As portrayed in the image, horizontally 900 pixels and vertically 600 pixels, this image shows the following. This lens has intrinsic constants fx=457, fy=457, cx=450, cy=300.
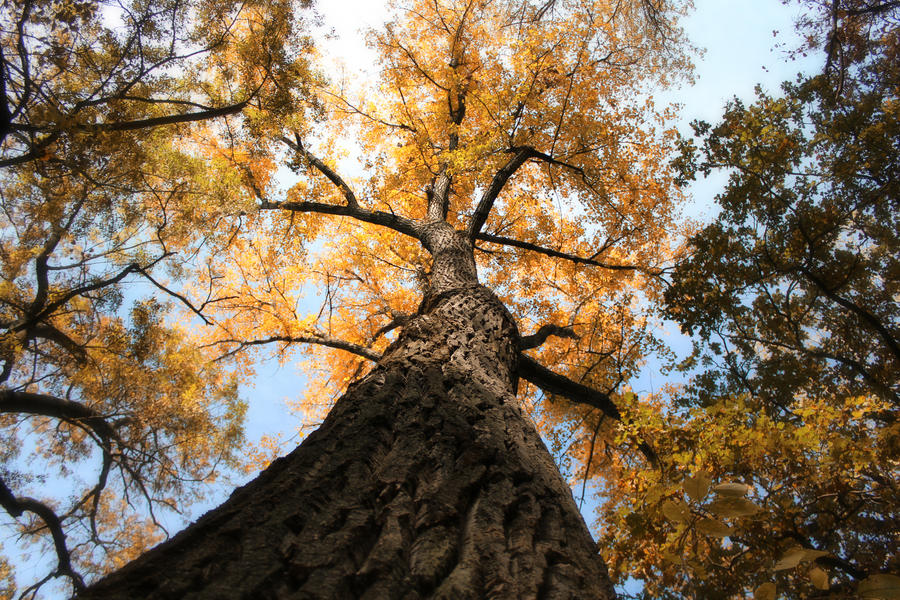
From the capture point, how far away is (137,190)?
6.32m

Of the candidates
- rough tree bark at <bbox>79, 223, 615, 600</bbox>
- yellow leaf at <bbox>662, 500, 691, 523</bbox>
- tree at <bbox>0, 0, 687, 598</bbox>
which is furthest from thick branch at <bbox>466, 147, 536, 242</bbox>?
yellow leaf at <bbox>662, 500, 691, 523</bbox>

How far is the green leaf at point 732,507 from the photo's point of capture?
3.92 feet

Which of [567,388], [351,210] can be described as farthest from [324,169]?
[567,388]

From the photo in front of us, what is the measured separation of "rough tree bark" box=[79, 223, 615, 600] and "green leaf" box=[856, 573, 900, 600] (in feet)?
2.07

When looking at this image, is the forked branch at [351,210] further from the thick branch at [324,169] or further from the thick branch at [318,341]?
the thick branch at [318,341]

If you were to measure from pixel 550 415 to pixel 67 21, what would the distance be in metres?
9.60

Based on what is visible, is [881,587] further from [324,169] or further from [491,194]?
[324,169]

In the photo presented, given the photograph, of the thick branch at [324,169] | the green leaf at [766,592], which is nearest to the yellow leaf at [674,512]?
the green leaf at [766,592]

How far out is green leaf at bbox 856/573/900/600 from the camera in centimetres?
112

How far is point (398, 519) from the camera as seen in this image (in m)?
1.39

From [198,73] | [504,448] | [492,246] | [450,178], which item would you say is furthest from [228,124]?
[504,448]

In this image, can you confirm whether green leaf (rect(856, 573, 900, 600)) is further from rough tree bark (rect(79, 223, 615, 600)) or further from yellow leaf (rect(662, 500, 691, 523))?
rough tree bark (rect(79, 223, 615, 600))

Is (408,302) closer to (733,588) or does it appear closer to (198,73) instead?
(198,73)

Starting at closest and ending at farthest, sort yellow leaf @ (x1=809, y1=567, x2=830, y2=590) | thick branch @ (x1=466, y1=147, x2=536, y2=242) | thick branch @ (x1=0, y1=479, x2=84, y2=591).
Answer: yellow leaf @ (x1=809, y1=567, x2=830, y2=590)
thick branch @ (x1=466, y1=147, x2=536, y2=242)
thick branch @ (x1=0, y1=479, x2=84, y2=591)
